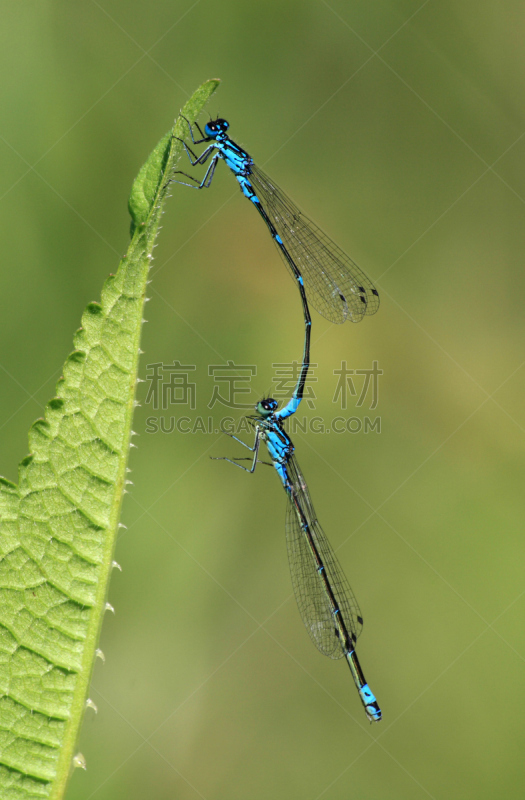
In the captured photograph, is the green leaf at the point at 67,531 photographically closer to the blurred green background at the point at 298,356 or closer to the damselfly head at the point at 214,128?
the blurred green background at the point at 298,356

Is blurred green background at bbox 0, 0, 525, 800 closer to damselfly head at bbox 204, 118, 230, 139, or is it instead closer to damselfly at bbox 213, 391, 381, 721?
damselfly head at bbox 204, 118, 230, 139

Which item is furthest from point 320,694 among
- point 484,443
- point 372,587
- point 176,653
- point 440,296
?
point 440,296

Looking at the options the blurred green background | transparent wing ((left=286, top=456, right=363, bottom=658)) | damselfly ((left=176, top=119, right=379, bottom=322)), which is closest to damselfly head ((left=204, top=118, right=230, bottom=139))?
damselfly ((left=176, top=119, right=379, bottom=322))

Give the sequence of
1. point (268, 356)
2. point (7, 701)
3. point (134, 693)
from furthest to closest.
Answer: point (268, 356) < point (134, 693) < point (7, 701)

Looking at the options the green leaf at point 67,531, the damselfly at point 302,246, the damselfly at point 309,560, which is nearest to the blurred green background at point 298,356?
the damselfly at point 302,246

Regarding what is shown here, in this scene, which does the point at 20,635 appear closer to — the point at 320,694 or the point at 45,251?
the point at 45,251

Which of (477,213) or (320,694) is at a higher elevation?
(477,213)

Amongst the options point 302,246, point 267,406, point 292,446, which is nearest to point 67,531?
point 267,406

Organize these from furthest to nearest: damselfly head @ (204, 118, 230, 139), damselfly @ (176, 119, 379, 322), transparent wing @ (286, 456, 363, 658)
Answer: transparent wing @ (286, 456, 363, 658), damselfly @ (176, 119, 379, 322), damselfly head @ (204, 118, 230, 139)
